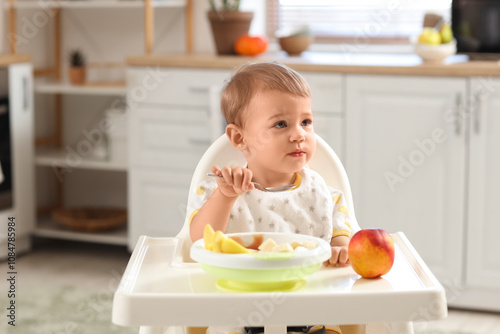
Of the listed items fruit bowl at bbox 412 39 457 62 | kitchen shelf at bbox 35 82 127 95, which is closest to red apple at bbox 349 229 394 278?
fruit bowl at bbox 412 39 457 62

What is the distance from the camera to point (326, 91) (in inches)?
114

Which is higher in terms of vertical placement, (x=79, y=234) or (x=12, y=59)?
(x=12, y=59)

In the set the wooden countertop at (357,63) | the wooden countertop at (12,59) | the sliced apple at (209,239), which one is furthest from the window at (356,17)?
the sliced apple at (209,239)

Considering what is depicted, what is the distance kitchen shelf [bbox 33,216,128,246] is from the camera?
351 centimetres

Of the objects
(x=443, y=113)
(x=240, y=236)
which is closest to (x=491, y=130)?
(x=443, y=113)

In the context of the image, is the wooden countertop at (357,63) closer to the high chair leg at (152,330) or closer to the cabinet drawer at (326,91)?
the cabinet drawer at (326,91)

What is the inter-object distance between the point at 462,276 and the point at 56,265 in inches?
68.5

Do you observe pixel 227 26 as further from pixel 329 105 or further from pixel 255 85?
pixel 255 85

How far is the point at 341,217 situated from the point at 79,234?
87.2 inches

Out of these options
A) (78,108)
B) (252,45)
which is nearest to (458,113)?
(252,45)

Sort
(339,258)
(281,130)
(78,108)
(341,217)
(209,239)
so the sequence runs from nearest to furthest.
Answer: (209,239) → (339,258) → (281,130) → (341,217) → (78,108)

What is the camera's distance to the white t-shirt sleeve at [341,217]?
1.57 metres

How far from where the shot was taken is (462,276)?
9.30ft

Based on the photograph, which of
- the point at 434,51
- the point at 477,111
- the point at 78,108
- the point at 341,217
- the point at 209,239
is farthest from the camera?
the point at 78,108
